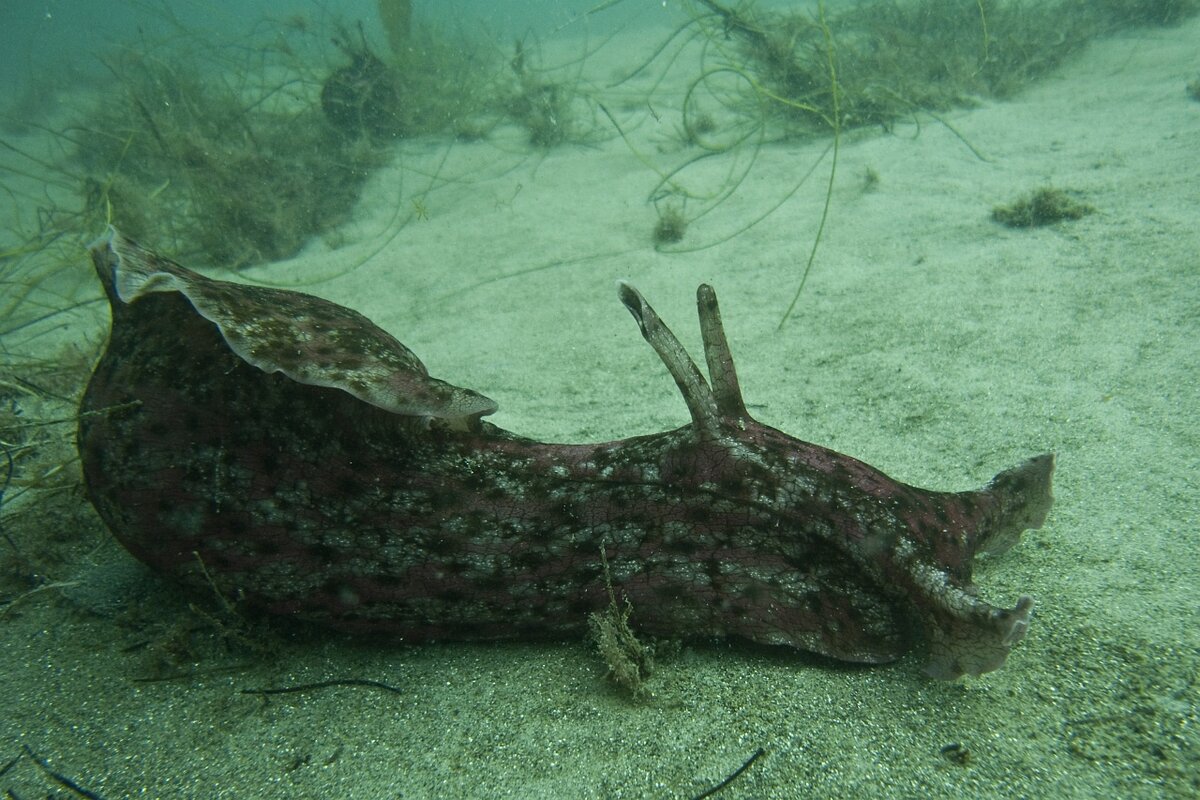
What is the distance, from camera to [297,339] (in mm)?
2064

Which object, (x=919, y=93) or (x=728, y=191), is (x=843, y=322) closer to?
(x=728, y=191)

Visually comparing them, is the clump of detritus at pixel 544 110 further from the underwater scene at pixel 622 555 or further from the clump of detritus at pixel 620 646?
the clump of detritus at pixel 620 646

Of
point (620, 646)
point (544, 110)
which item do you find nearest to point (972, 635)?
point (620, 646)

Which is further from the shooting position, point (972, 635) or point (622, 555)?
point (622, 555)

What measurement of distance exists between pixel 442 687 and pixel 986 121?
28.4 ft

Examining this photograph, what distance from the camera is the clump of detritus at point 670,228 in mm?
5980

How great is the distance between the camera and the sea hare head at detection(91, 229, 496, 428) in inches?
76.8

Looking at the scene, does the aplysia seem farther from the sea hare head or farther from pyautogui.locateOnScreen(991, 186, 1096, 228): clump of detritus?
pyautogui.locateOnScreen(991, 186, 1096, 228): clump of detritus

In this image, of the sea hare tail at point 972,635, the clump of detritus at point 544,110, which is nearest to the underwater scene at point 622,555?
the sea hare tail at point 972,635

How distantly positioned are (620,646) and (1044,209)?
4931 mm

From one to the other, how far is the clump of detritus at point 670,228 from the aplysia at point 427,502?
4091 millimetres

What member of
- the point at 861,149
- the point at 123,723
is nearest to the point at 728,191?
the point at 861,149

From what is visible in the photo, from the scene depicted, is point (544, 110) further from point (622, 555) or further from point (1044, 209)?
point (622, 555)

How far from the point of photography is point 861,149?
7273 millimetres
